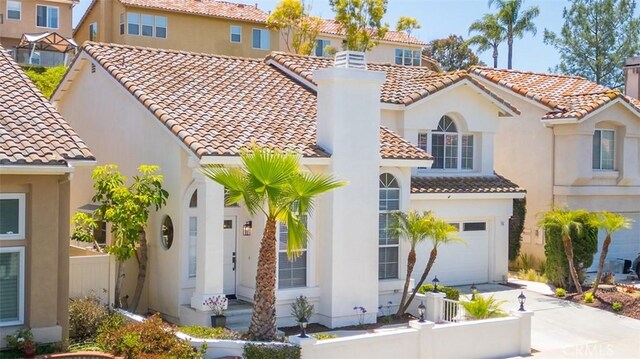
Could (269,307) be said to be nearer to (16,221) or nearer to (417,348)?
(417,348)

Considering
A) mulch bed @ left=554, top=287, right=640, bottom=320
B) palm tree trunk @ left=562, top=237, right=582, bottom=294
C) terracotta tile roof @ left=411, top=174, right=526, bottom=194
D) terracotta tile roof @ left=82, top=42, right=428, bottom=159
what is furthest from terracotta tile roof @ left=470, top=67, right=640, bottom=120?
terracotta tile roof @ left=82, top=42, right=428, bottom=159

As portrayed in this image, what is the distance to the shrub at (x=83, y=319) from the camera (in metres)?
15.1

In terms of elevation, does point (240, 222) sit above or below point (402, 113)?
below

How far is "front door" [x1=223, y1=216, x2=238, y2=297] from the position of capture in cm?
1925

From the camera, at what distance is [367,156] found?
1892 centimetres

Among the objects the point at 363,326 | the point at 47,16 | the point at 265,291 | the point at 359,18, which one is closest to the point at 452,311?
the point at 363,326

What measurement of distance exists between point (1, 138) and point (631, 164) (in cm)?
2270

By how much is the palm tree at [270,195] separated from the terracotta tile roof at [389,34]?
37.8 m

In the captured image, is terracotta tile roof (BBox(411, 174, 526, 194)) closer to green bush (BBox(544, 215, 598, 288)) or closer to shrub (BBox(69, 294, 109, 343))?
green bush (BBox(544, 215, 598, 288))

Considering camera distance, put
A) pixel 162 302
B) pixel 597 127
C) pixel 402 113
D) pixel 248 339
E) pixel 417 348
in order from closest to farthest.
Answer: pixel 248 339 < pixel 417 348 < pixel 162 302 < pixel 402 113 < pixel 597 127

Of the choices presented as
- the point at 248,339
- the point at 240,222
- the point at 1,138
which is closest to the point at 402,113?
the point at 240,222

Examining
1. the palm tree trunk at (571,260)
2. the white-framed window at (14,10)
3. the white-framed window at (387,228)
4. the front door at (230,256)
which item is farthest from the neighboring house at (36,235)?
the white-framed window at (14,10)

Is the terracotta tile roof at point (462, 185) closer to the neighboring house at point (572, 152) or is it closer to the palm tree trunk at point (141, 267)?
the neighboring house at point (572, 152)

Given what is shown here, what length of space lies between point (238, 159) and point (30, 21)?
40084 millimetres
